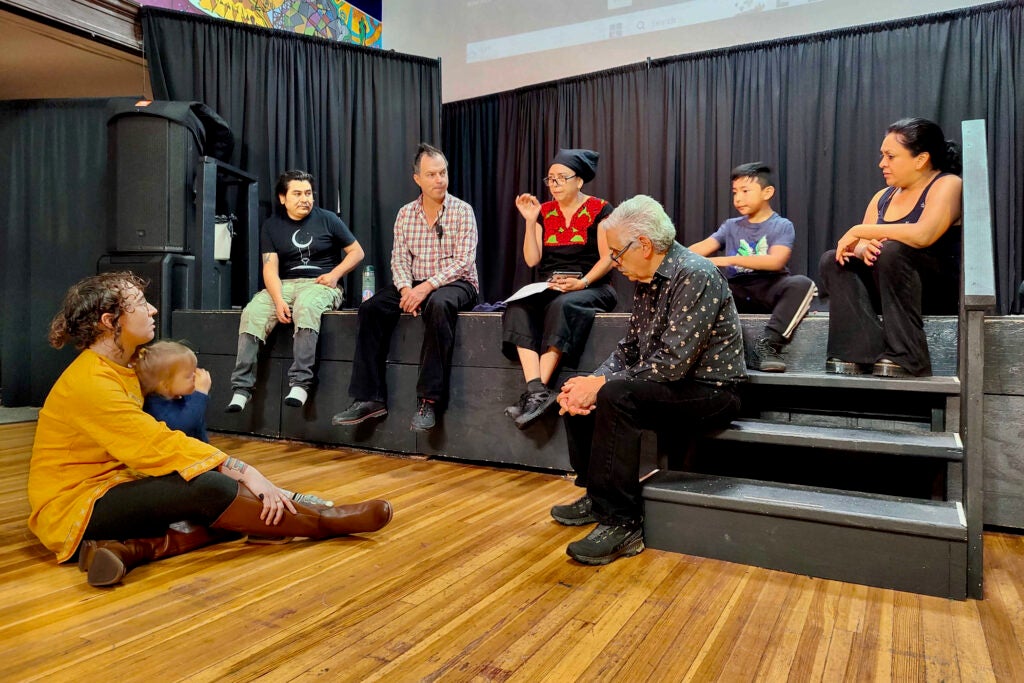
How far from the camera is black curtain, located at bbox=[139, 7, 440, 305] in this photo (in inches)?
172

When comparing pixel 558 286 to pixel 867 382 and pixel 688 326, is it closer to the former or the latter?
pixel 688 326

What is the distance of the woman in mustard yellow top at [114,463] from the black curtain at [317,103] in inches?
122

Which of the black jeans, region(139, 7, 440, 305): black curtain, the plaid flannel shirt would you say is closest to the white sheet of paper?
the plaid flannel shirt

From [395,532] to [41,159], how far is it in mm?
4505

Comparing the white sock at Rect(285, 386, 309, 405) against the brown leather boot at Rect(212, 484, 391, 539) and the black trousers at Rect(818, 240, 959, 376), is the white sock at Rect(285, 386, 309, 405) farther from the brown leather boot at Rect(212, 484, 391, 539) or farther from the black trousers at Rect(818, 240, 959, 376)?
the black trousers at Rect(818, 240, 959, 376)

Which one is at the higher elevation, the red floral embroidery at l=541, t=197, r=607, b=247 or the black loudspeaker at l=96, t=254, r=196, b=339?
the red floral embroidery at l=541, t=197, r=607, b=247

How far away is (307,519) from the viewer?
1719 millimetres

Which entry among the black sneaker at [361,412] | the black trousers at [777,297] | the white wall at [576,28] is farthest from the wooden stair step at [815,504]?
the white wall at [576,28]

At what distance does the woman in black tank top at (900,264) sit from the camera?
1.80 m

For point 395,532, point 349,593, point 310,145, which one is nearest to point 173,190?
point 310,145

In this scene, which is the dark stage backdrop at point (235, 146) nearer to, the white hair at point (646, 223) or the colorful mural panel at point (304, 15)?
the colorful mural panel at point (304, 15)

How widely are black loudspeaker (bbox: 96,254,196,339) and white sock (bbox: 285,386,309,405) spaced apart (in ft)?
3.48

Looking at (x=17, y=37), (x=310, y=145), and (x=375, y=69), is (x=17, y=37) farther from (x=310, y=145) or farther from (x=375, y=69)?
(x=375, y=69)

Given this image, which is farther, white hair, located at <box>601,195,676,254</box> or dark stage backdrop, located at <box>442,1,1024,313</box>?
dark stage backdrop, located at <box>442,1,1024,313</box>
